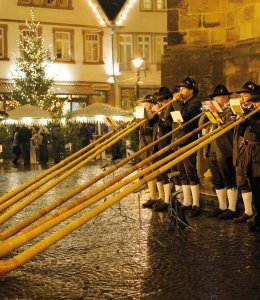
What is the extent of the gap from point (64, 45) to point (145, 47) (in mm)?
5556

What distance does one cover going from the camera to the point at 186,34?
14289 mm

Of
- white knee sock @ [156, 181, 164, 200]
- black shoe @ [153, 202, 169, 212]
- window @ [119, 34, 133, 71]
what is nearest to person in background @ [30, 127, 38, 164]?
window @ [119, 34, 133, 71]

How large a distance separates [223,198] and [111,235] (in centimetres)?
206

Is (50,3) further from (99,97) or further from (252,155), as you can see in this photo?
(252,155)

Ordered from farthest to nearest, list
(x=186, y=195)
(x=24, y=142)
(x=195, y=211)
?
(x=24, y=142)
(x=186, y=195)
(x=195, y=211)

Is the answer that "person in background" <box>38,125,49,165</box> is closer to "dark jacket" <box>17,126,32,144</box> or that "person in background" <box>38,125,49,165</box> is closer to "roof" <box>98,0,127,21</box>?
"dark jacket" <box>17,126,32,144</box>

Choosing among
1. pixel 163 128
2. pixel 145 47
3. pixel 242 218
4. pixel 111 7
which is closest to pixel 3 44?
pixel 111 7

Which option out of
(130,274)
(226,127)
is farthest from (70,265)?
(226,127)

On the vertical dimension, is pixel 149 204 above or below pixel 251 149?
below

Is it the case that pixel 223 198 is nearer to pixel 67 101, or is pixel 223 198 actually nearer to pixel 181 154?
pixel 181 154

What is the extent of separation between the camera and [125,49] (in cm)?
4403

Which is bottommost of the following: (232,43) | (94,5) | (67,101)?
(67,101)

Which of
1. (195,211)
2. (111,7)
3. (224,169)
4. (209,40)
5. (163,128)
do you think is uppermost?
(111,7)

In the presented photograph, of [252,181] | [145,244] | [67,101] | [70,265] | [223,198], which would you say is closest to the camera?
[70,265]
